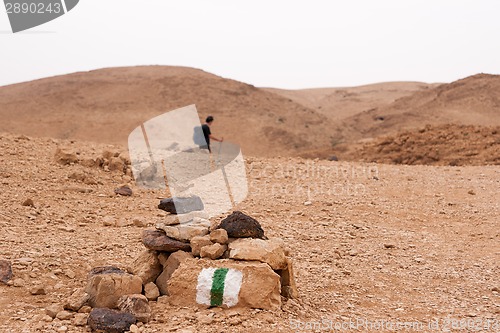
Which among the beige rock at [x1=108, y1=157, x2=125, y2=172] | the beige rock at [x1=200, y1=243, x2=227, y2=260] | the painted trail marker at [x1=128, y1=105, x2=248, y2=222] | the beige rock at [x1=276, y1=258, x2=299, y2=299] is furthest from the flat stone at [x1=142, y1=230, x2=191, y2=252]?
the beige rock at [x1=108, y1=157, x2=125, y2=172]

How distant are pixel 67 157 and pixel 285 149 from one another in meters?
17.6

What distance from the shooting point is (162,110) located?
30750 mm

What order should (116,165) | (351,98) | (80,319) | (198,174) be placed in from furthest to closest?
(351,98) → (198,174) → (116,165) → (80,319)

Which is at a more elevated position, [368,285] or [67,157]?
[67,157]

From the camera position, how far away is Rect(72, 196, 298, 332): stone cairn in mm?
3727

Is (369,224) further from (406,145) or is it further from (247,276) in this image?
(406,145)

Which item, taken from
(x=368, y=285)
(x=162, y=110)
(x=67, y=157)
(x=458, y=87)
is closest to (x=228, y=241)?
(x=368, y=285)

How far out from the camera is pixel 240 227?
4.16 metres

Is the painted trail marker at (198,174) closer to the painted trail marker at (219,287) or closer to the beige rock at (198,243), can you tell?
the beige rock at (198,243)

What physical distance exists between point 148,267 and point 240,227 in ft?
2.88

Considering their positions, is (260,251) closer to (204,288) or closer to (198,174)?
(204,288)

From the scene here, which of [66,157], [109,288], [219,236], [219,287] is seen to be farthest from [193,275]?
[66,157]

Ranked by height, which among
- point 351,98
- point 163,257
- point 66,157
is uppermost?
point 351,98

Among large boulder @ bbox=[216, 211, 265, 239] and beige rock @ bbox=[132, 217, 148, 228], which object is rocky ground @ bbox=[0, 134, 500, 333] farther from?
large boulder @ bbox=[216, 211, 265, 239]
